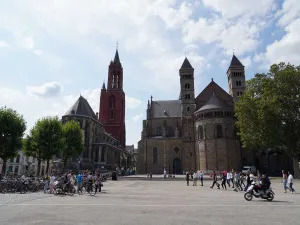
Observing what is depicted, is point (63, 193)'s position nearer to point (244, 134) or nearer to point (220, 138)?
point (244, 134)

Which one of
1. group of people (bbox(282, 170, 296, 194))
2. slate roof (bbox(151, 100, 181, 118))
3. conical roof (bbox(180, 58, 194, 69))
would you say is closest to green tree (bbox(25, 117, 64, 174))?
group of people (bbox(282, 170, 296, 194))

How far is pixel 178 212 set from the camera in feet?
33.7

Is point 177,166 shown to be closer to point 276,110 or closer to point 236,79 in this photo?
point 236,79

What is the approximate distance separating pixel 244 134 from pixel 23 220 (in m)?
35.7

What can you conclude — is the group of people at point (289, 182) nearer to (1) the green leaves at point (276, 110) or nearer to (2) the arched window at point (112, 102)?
(1) the green leaves at point (276, 110)

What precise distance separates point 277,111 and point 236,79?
93.0 feet

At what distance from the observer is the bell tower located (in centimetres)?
5981

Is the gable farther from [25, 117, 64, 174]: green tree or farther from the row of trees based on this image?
[25, 117, 64, 174]: green tree

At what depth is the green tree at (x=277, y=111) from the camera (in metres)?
33.4

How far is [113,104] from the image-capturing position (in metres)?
81.2

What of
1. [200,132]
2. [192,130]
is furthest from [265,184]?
[192,130]

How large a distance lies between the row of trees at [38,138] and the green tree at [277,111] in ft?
98.9

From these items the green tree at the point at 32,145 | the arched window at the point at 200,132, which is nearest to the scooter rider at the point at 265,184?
the green tree at the point at 32,145

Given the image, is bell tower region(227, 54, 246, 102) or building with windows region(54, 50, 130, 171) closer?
building with windows region(54, 50, 130, 171)
